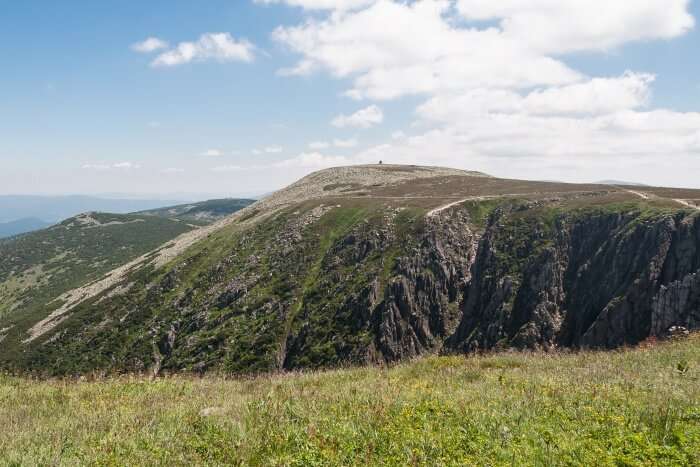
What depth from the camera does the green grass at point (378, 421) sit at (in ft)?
21.0

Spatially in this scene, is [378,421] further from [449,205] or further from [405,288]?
[449,205]

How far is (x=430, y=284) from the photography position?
60.9 metres

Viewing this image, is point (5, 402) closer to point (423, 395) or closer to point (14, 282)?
point (423, 395)

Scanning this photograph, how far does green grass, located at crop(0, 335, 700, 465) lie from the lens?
6402 mm

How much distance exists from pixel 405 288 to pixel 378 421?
52.2 metres

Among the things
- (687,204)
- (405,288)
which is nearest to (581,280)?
(687,204)

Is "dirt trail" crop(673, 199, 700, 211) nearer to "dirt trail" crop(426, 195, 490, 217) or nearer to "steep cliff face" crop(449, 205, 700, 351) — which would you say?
"steep cliff face" crop(449, 205, 700, 351)

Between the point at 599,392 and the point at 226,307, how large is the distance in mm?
67716

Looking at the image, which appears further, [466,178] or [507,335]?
[466,178]

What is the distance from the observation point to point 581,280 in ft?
169

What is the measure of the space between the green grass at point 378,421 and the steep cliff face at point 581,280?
38.1m

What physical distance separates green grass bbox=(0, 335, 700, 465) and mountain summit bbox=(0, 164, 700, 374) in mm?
39884

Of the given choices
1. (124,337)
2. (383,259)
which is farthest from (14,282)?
(383,259)

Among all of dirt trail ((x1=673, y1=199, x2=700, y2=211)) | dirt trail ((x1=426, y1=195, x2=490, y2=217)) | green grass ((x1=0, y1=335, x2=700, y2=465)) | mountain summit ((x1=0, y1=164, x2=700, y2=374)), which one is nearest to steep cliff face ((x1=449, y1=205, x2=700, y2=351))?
mountain summit ((x1=0, y1=164, x2=700, y2=374))
